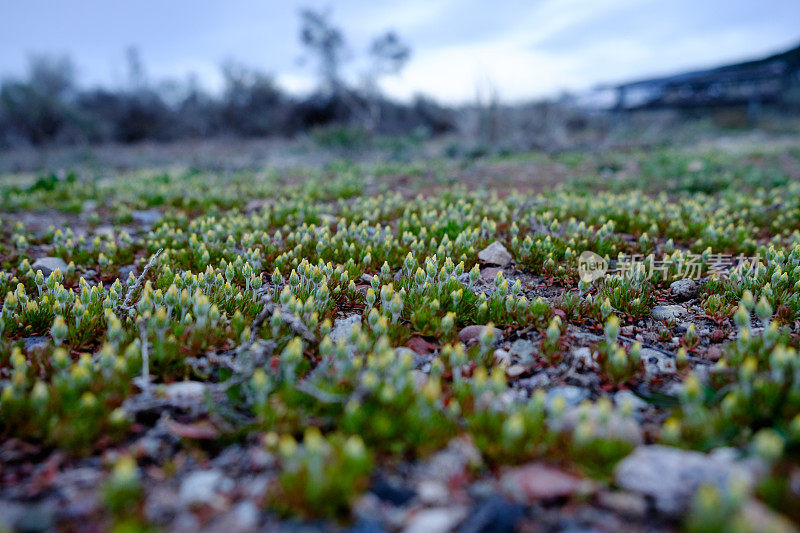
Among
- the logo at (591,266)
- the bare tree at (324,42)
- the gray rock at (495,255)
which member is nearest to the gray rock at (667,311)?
the logo at (591,266)

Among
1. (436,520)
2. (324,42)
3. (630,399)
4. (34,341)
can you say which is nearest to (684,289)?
(630,399)

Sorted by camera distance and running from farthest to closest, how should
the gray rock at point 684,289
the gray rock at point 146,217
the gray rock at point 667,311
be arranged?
the gray rock at point 146,217, the gray rock at point 684,289, the gray rock at point 667,311

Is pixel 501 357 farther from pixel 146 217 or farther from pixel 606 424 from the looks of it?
pixel 146 217

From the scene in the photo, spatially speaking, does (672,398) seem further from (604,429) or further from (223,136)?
(223,136)

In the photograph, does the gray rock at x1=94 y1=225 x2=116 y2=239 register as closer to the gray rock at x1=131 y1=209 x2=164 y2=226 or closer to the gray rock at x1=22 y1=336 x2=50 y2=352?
the gray rock at x1=131 y1=209 x2=164 y2=226

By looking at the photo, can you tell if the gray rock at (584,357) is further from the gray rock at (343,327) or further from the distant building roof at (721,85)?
the distant building roof at (721,85)
